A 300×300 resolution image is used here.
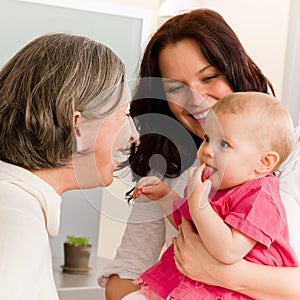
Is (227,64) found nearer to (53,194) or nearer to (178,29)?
(178,29)

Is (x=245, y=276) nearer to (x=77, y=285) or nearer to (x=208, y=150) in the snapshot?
(x=208, y=150)

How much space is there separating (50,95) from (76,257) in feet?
7.87

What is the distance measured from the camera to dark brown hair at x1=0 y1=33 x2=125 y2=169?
1477mm

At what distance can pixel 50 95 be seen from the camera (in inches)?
58.1

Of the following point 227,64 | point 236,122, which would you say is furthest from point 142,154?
point 236,122

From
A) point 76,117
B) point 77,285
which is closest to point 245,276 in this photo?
point 76,117

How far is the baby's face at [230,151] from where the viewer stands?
1.67 metres

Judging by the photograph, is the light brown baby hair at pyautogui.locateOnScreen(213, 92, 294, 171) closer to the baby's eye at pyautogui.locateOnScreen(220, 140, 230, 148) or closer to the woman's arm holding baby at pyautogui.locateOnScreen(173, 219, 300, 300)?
the baby's eye at pyautogui.locateOnScreen(220, 140, 230, 148)

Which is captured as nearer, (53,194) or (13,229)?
(13,229)

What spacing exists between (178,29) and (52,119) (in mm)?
668

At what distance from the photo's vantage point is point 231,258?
64.4 inches

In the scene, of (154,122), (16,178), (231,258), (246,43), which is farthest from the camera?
(246,43)

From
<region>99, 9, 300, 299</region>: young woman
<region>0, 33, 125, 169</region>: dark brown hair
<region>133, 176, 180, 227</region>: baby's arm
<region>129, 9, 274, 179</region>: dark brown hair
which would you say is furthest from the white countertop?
<region>0, 33, 125, 169</region>: dark brown hair

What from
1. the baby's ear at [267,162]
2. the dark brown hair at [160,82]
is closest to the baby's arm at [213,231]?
the baby's ear at [267,162]
